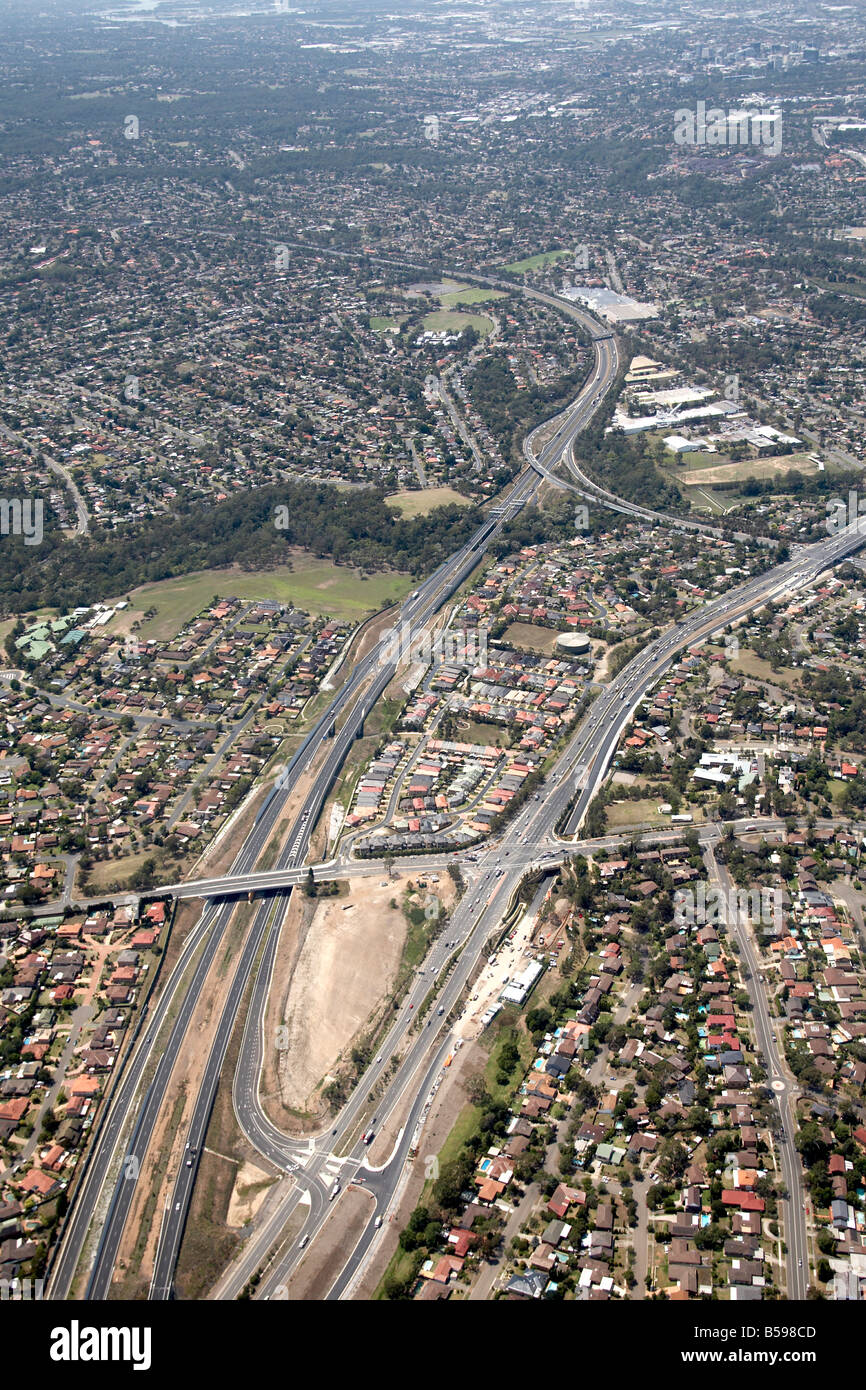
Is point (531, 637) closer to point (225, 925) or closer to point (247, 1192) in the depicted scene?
point (225, 925)

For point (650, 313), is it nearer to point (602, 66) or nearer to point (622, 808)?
point (622, 808)

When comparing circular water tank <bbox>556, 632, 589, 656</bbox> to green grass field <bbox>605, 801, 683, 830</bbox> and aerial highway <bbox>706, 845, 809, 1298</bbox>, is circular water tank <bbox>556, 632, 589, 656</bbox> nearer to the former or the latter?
green grass field <bbox>605, 801, 683, 830</bbox>

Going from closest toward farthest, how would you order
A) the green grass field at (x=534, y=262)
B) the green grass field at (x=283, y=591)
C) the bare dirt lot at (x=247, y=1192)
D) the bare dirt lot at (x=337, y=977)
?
the bare dirt lot at (x=247, y=1192) → the bare dirt lot at (x=337, y=977) → the green grass field at (x=283, y=591) → the green grass field at (x=534, y=262)

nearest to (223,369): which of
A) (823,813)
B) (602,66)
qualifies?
(823,813)

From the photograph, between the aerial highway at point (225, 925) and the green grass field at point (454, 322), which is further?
the green grass field at point (454, 322)

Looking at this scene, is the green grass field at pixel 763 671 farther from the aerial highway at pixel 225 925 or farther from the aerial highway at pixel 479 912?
the aerial highway at pixel 225 925

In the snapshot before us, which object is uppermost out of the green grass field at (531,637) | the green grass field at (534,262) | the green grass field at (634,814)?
the green grass field at (534,262)

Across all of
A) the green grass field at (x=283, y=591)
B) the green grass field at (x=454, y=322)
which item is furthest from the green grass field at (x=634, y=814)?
the green grass field at (x=454, y=322)

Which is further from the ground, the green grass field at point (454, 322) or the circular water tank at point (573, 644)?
the green grass field at point (454, 322)
